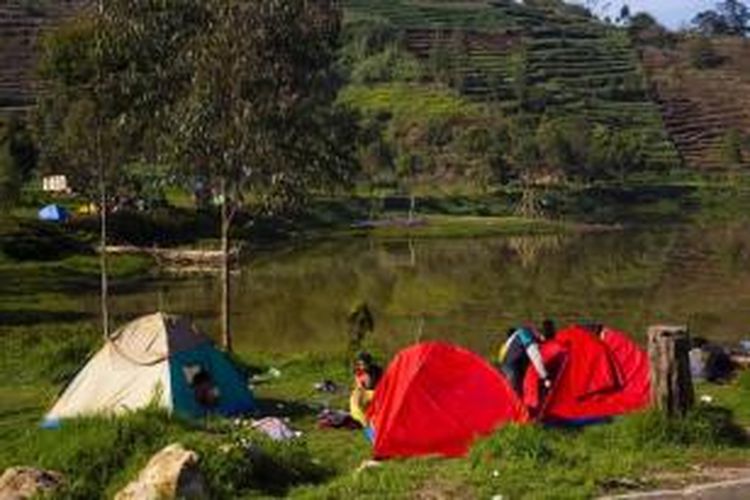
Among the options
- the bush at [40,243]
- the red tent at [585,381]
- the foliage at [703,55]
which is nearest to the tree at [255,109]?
the red tent at [585,381]

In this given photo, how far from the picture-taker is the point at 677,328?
12859 mm

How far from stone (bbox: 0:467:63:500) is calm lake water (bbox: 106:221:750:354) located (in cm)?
1987

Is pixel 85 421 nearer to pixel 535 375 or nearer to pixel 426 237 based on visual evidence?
pixel 535 375

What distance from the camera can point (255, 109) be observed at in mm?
28094

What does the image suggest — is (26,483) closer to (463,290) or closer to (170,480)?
(170,480)

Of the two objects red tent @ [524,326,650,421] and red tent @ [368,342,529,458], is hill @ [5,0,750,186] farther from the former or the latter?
red tent @ [368,342,529,458]

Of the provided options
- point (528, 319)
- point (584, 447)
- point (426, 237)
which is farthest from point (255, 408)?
point (426, 237)

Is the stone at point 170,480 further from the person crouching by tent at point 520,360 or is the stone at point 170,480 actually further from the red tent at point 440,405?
the person crouching by tent at point 520,360

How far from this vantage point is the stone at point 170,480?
11.0 metres

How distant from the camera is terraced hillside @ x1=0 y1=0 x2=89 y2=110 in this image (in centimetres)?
12431

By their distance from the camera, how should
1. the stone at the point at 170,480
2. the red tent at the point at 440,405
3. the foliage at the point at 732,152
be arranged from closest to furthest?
the stone at the point at 170,480 → the red tent at the point at 440,405 → the foliage at the point at 732,152

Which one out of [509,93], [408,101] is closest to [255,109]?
[408,101]

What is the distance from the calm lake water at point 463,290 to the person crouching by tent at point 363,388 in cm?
1361

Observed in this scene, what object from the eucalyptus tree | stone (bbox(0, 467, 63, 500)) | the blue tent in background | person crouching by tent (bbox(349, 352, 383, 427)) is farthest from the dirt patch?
the blue tent in background
